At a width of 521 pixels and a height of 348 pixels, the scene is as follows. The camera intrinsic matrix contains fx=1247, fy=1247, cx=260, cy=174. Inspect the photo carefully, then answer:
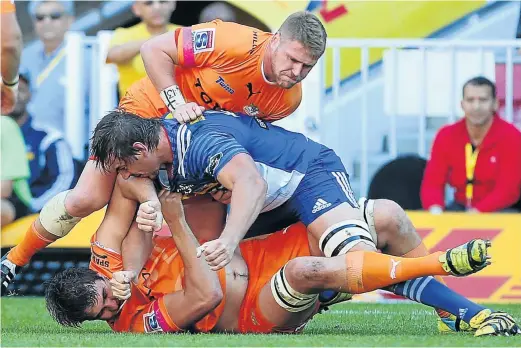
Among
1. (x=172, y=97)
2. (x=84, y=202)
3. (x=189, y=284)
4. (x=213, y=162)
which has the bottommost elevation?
(x=189, y=284)

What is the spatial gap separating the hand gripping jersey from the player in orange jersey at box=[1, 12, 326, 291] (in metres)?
0.24

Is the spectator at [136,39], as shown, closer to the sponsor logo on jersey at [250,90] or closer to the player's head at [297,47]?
the sponsor logo on jersey at [250,90]

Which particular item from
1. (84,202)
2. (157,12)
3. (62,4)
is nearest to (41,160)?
(157,12)

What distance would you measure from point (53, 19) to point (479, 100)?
162 inches

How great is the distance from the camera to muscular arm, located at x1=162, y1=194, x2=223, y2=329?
6.30 meters

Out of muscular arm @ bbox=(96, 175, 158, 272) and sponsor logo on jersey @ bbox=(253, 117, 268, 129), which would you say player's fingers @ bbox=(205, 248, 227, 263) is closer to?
muscular arm @ bbox=(96, 175, 158, 272)

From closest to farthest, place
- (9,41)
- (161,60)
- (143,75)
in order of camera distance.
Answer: (161,60)
(9,41)
(143,75)

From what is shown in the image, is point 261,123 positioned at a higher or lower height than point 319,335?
higher

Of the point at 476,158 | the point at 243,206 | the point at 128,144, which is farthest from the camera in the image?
the point at 476,158

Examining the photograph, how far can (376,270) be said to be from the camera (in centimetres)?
618

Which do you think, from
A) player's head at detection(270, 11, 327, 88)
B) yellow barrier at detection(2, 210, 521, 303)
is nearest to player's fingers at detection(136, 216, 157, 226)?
player's head at detection(270, 11, 327, 88)

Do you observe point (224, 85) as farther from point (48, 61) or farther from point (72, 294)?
point (48, 61)

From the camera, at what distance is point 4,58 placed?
813 cm

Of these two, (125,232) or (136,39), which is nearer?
(125,232)
